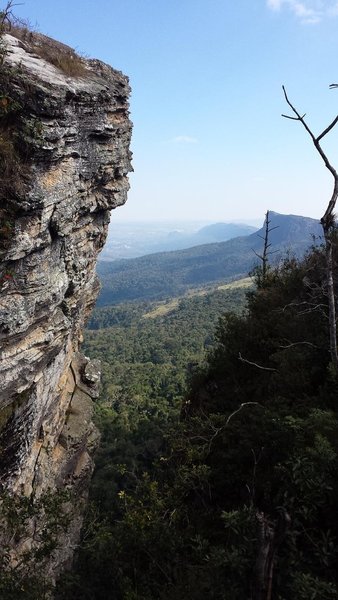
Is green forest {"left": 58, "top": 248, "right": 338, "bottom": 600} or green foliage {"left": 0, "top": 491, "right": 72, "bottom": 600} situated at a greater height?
green forest {"left": 58, "top": 248, "right": 338, "bottom": 600}

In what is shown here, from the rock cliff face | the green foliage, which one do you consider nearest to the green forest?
the green foliage

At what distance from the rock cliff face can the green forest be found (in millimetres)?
3450

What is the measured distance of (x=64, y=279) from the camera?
41.0 ft

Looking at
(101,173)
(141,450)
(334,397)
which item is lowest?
(141,450)

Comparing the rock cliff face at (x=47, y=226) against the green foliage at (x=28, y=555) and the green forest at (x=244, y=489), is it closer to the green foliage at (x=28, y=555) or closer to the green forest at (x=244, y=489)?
the green foliage at (x=28, y=555)

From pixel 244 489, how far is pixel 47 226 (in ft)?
25.9

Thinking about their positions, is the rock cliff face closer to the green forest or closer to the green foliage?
the green foliage

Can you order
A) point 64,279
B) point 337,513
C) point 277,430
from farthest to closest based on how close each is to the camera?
point 64,279 → point 277,430 → point 337,513

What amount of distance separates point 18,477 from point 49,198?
26.1ft

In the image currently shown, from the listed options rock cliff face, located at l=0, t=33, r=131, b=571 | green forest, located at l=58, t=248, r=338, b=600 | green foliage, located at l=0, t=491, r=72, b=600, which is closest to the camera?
green forest, located at l=58, t=248, r=338, b=600

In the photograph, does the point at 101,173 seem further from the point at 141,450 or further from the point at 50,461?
the point at 141,450

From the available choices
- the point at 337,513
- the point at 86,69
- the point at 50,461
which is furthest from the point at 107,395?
the point at 337,513

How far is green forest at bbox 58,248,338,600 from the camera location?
16.6 feet

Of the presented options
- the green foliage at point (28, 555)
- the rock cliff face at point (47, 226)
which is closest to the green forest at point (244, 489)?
the green foliage at point (28, 555)
